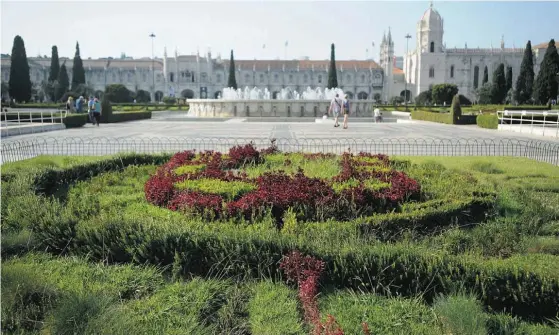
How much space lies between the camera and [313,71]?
76.6m

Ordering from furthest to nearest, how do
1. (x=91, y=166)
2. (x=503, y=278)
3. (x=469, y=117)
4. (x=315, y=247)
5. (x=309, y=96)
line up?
(x=309, y=96)
(x=469, y=117)
(x=91, y=166)
(x=315, y=247)
(x=503, y=278)

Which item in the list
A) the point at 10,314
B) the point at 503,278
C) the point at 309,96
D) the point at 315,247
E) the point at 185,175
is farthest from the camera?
the point at 309,96

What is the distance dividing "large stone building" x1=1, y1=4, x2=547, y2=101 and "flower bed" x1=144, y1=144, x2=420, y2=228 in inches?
2755

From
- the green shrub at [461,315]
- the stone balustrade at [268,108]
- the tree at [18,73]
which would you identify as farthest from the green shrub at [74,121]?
the tree at [18,73]

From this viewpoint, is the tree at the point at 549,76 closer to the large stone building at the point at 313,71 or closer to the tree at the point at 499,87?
the tree at the point at 499,87

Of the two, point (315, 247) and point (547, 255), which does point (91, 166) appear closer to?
point (315, 247)

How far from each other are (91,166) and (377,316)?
590cm

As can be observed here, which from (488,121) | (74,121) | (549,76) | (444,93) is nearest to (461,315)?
(488,121)

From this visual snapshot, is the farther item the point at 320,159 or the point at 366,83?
the point at 366,83

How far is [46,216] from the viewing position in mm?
4938

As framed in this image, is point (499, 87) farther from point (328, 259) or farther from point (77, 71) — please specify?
point (328, 259)

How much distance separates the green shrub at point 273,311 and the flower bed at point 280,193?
1.51 meters

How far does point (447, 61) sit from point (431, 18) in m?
6.86

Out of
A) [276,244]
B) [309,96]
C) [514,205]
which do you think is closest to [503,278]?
[276,244]
